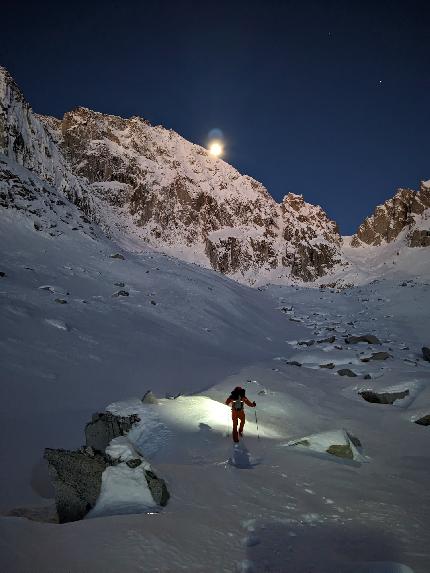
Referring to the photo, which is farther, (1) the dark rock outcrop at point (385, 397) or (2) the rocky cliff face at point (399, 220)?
(2) the rocky cliff face at point (399, 220)

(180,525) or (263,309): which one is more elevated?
(263,309)

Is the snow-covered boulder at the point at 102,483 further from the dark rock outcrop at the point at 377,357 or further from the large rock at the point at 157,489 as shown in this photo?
the dark rock outcrop at the point at 377,357

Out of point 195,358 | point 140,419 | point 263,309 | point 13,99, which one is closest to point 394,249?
point 263,309

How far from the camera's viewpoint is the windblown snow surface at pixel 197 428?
155 inches

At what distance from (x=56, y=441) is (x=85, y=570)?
17.7 ft

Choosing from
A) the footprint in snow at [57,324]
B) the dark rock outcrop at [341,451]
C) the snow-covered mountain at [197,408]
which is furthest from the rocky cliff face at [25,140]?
the dark rock outcrop at [341,451]

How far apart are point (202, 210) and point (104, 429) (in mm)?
112708

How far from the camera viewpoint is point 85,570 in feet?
11.0

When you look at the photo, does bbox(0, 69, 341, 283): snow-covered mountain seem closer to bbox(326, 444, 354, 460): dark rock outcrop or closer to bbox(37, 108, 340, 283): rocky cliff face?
bbox(37, 108, 340, 283): rocky cliff face

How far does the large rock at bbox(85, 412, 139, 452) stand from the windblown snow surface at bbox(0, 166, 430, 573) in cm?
41

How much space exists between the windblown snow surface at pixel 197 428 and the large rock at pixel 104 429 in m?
0.41

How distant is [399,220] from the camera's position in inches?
4904

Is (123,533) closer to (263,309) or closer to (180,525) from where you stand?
(180,525)

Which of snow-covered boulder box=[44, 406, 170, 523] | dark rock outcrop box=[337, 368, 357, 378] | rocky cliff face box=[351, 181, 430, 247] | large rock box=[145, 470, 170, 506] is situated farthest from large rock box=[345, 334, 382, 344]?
rocky cliff face box=[351, 181, 430, 247]
